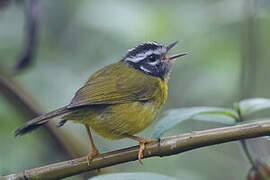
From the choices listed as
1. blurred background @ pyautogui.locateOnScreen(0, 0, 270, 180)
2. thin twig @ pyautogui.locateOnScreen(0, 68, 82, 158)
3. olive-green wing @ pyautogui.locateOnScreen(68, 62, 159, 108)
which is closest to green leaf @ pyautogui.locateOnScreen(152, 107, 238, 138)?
olive-green wing @ pyautogui.locateOnScreen(68, 62, 159, 108)

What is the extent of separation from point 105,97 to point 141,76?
0.60 m

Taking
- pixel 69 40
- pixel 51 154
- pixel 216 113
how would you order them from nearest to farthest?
pixel 216 113
pixel 51 154
pixel 69 40

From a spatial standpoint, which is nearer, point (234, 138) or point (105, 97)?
point (234, 138)

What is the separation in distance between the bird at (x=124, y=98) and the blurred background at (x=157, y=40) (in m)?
0.81

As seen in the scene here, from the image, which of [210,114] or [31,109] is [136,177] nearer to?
[210,114]

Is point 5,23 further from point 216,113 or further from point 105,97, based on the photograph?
point 216,113

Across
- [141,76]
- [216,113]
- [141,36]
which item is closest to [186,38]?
[141,36]

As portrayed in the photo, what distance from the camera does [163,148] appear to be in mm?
2412

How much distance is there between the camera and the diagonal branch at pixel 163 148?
7.36 feet

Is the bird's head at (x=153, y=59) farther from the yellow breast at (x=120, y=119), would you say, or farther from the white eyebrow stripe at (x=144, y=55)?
the yellow breast at (x=120, y=119)

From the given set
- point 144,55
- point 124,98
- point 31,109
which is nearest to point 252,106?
point 124,98

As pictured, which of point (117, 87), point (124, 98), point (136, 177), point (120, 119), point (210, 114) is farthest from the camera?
point (117, 87)

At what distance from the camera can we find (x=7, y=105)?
419cm

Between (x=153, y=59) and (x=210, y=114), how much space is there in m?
1.31
